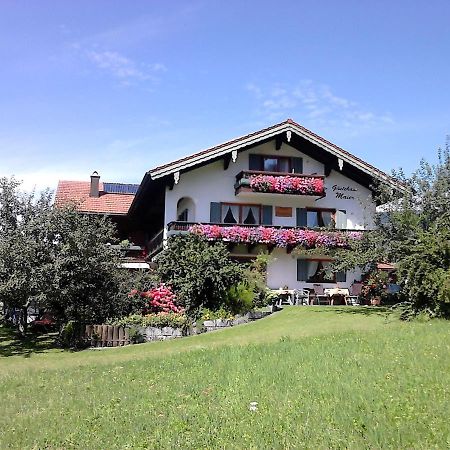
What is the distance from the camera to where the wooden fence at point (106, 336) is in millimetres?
19234

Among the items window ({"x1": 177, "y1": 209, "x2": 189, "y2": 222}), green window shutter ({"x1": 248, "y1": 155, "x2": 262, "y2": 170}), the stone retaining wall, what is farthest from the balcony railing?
the stone retaining wall

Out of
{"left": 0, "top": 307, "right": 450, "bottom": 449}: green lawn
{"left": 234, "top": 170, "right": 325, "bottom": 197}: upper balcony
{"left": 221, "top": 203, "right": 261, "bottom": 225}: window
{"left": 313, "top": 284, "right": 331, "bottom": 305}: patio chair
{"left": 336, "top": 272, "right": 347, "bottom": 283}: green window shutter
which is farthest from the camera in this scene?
{"left": 221, "top": 203, "right": 261, "bottom": 225}: window

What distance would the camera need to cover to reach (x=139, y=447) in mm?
6801

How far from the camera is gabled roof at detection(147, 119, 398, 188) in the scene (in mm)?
28047

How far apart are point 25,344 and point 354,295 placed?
16.1m

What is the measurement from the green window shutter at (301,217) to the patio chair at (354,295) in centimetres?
422

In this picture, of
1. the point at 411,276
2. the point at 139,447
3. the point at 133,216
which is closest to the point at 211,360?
the point at 139,447

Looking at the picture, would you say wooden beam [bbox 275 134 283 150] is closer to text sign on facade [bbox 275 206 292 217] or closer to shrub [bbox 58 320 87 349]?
text sign on facade [bbox 275 206 292 217]

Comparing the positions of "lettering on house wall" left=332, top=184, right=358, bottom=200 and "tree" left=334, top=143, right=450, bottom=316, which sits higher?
"lettering on house wall" left=332, top=184, right=358, bottom=200

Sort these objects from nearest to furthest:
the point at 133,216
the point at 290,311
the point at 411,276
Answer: the point at 411,276 → the point at 290,311 → the point at 133,216

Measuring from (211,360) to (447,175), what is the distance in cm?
1200

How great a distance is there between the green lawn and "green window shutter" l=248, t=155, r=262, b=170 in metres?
18.3

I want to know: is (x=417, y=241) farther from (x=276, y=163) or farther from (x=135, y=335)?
(x=276, y=163)

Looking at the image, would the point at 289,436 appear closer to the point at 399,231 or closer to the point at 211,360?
the point at 211,360
